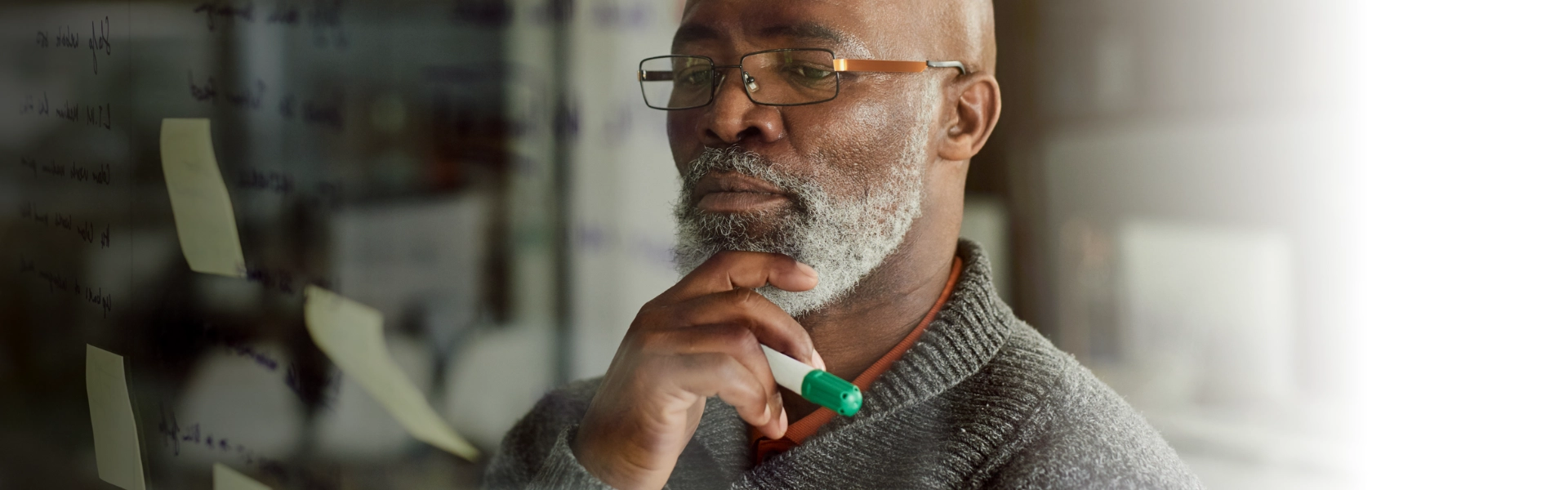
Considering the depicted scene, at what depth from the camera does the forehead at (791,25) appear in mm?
705

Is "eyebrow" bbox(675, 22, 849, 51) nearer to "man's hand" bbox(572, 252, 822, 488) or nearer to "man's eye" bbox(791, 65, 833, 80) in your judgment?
"man's eye" bbox(791, 65, 833, 80)

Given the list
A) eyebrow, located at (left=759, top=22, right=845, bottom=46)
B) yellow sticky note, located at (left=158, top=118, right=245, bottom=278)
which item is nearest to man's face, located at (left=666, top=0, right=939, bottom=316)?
eyebrow, located at (left=759, top=22, right=845, bottom=46)

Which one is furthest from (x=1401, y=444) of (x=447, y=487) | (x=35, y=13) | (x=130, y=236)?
(x=35, y=13)

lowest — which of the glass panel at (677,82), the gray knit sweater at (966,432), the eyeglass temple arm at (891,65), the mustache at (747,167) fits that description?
the gray knit sweater at (966,432)

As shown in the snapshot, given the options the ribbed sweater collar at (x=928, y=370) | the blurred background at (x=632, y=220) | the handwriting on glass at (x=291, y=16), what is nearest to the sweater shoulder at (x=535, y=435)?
the blurred background at (x=632, y=220)

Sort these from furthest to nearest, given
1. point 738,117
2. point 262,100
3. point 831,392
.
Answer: point 262,100 < point 738,117 < point 831,392

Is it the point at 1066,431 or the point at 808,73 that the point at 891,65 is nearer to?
the point at 808,73

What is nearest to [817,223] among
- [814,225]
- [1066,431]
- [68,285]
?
[814,225]

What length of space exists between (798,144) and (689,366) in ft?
0.57

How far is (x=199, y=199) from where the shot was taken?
881 millimetres

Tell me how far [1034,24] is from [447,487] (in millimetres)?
616

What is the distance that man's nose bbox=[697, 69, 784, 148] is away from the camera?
27.5 inches

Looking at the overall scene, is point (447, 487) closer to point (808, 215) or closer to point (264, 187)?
point (264, 187)

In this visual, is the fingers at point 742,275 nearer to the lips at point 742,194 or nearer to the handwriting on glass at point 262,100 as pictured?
the lips at point 742,194
